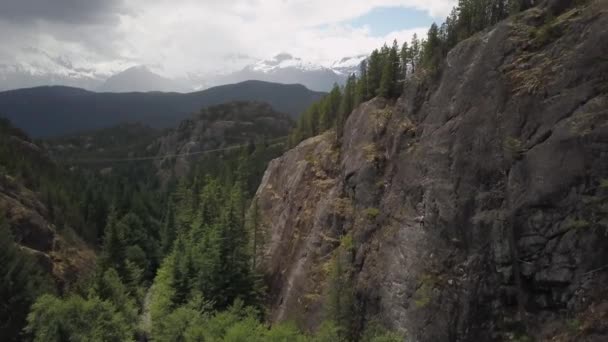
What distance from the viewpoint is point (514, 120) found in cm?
3650

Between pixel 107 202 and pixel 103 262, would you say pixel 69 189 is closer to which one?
pixel 107 202

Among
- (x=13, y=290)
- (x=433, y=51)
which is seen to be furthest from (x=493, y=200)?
(x=13, y=290)

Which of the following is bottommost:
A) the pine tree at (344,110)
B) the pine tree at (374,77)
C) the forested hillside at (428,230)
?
the forested hillside at (428,230)

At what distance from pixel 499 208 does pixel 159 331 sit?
36.2m

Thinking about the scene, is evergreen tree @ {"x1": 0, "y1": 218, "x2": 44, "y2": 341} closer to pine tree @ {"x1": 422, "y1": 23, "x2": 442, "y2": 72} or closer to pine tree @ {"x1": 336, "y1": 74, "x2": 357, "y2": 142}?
pine tree @ {"x1": 336, "y1": 74, "x2": 357, "y2": 142}

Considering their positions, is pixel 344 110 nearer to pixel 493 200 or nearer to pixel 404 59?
pixel 404 59

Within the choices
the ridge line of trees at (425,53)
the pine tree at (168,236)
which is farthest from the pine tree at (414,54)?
the pine tree at (168,236)

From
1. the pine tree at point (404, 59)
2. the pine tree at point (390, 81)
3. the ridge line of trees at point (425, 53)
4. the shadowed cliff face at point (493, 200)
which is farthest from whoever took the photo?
the pine tree at point (404, 59)

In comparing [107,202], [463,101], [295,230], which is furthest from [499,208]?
[107,202]

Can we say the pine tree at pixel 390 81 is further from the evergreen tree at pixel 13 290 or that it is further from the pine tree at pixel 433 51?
the evergreen tree at pixel 13 290

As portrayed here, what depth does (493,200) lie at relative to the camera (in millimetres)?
35719

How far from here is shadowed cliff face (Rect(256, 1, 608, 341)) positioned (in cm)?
3050

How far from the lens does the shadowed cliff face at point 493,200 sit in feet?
100

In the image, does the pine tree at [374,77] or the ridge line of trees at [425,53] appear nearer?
the ridge line of trees at [425,53]
